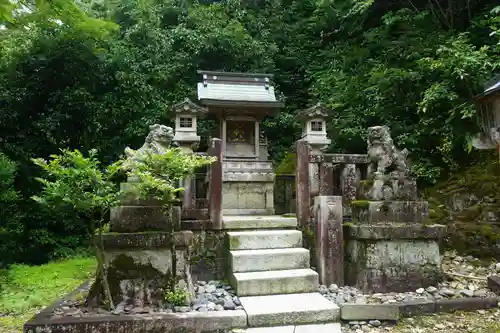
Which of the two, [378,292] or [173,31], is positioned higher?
[173,31]

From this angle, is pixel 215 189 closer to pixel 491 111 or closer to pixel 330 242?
pixel 330 242

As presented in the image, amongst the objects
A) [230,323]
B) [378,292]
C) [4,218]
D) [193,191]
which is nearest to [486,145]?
[378,292]

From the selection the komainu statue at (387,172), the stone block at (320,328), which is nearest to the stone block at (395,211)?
the komainu statue at (387,172)

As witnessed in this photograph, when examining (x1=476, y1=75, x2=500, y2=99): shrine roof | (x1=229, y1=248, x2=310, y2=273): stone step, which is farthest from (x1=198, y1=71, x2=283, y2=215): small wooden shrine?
(x1=476, y1=75, x2=500, y2=99): shrine roof

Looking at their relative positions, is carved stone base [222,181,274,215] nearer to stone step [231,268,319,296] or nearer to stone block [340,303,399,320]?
stone step [231,268,319,296]

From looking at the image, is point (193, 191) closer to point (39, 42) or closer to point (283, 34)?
point (39, 42)

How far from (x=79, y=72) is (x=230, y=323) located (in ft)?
31.3

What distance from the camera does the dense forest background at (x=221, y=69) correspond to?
7.77 m

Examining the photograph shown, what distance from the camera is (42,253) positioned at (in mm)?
9242

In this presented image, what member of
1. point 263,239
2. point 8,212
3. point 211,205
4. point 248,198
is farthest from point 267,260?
point 8,212

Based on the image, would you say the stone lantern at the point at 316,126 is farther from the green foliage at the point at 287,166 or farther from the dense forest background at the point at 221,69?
the green foliage at the point at 287,166

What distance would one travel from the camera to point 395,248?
496cm

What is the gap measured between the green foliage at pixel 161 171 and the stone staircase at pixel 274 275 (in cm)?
151

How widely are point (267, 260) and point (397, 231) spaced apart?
1931mm
